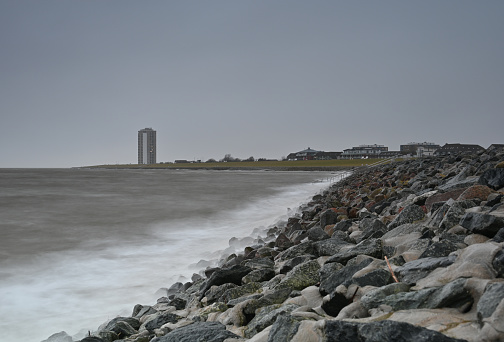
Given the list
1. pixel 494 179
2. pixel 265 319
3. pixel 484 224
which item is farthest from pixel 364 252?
pixel 494 179

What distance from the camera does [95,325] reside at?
347cm

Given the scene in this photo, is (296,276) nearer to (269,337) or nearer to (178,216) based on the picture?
(269,337)

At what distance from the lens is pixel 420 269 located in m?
2.04

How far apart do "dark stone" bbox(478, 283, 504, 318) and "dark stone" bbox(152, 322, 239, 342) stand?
1203 mm

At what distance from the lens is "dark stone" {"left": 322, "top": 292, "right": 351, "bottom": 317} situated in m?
1.99

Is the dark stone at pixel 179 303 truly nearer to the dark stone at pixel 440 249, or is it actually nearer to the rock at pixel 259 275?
the rock at pixel 259 275

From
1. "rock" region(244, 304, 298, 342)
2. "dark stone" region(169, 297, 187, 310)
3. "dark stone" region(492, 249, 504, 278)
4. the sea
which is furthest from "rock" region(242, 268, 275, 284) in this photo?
"dark stone" region(492, 249, 504, 278)

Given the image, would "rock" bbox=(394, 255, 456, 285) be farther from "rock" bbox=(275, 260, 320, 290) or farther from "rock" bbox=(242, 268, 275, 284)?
"rock" bbox=(242, 268, 275, 284)

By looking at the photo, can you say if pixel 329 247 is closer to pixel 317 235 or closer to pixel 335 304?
pixel 317 235

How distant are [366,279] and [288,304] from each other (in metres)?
0.48

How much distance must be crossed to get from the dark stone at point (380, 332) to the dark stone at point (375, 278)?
66 cm

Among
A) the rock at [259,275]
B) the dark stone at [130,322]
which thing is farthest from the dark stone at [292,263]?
the dark stone at [130,322]

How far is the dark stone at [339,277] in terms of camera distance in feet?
7.41

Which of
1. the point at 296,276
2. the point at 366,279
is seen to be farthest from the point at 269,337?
the point at 296,276
